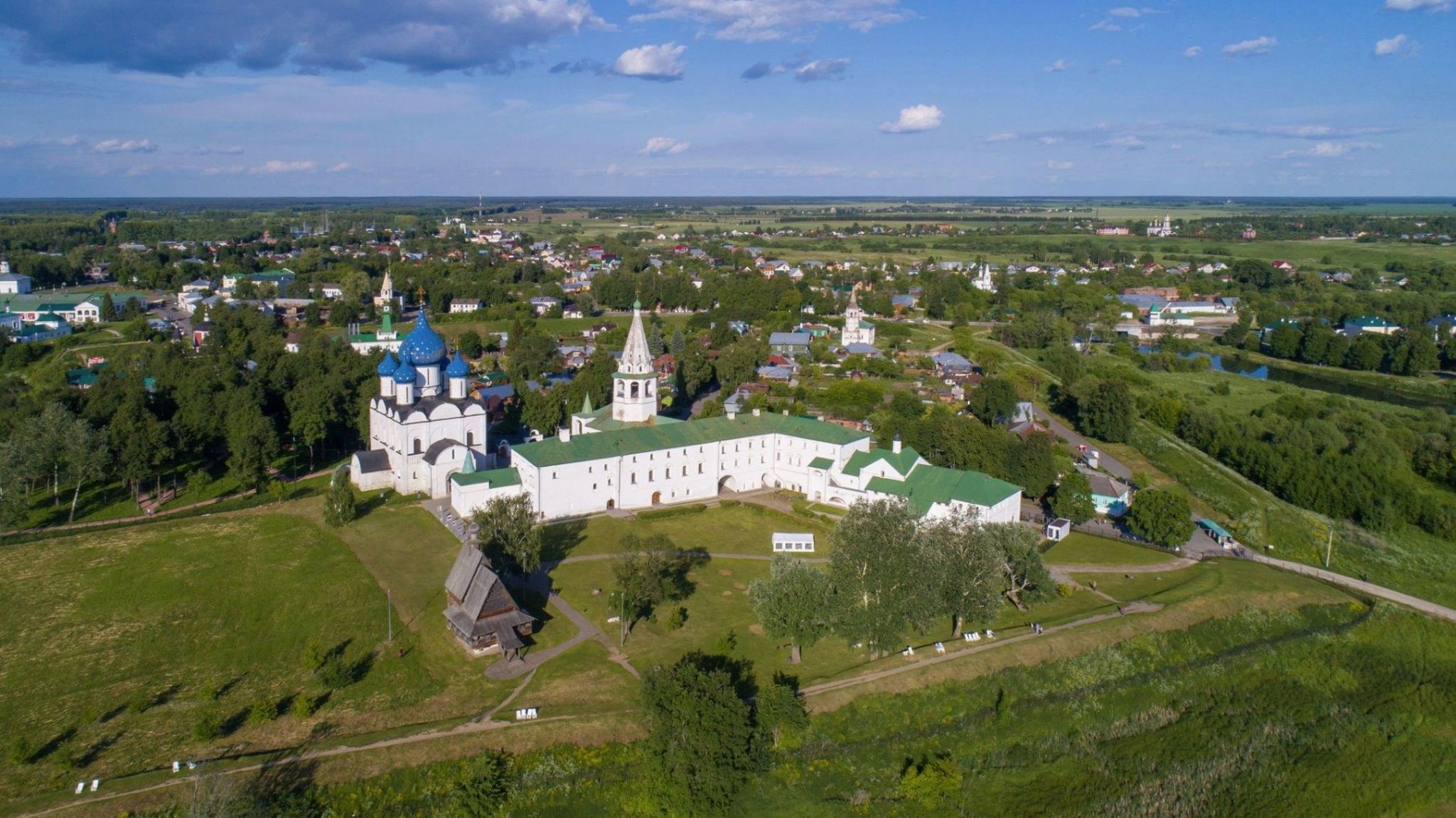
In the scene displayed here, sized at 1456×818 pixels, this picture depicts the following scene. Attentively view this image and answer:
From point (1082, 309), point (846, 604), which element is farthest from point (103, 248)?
point (846, 604)

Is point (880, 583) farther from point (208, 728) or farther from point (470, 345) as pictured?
point (470, 345)

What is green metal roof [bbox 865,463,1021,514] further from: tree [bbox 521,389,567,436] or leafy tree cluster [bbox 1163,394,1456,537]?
tree [bbox 521,389,567,436]

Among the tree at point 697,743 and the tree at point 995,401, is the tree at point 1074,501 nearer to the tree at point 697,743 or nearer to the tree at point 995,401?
the tree at point 995,401

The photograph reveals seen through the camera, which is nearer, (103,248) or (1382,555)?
(1382,555)

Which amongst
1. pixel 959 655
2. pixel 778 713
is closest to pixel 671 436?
pixel 959 655

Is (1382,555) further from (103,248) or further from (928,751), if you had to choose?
(103,248)

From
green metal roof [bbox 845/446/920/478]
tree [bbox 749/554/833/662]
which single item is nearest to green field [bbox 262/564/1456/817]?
tree [bbox 749/554/833/662]

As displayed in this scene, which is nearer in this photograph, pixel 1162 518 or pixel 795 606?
pixel 795 606
